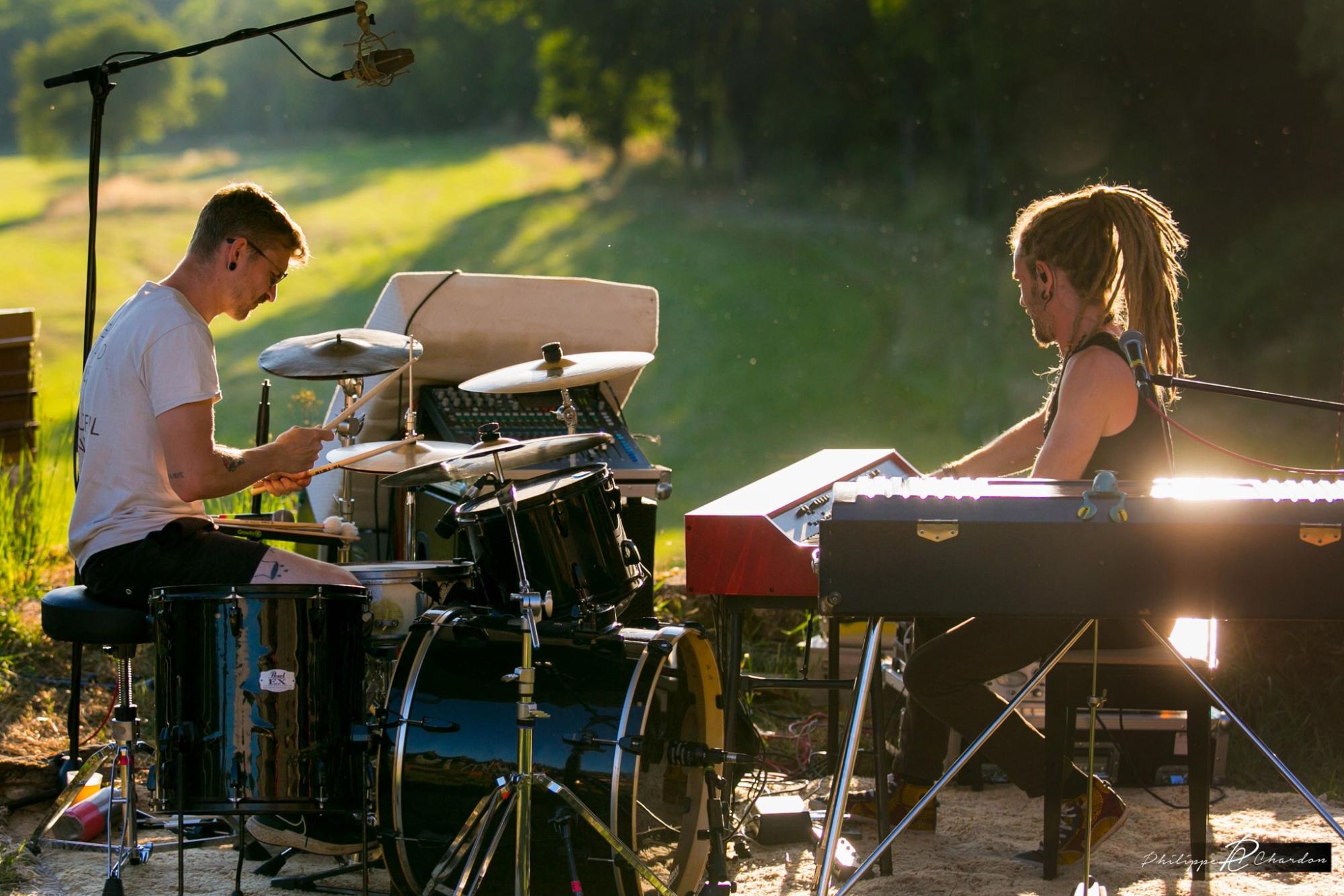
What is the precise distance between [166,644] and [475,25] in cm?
906

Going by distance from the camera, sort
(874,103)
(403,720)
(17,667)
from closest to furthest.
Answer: (403,720), (17,667), (874,103)

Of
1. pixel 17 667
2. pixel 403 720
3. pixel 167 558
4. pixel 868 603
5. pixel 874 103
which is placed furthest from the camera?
pixel 874 103

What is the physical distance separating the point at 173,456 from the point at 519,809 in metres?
1.23

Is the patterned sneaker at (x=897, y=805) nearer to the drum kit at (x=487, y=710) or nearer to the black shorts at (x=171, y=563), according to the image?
the drum kit at (x=487, y=710)

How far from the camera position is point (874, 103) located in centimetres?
987

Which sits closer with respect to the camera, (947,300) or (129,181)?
(947,300)

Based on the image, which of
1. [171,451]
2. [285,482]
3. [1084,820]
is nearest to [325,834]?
[285,482]

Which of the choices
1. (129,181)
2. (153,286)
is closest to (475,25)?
(129,181)

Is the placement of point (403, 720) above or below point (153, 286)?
below

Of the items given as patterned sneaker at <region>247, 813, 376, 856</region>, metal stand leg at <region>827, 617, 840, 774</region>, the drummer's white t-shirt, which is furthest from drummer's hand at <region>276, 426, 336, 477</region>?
metal stand leg at <region>827, 617, 840, 774</region>

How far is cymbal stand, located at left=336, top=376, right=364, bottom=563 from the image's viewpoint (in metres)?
3.67

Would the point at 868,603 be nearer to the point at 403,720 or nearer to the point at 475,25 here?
the point at 403,720

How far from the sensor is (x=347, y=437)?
371cm

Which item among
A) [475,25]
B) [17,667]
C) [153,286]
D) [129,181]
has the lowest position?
[17,667]
